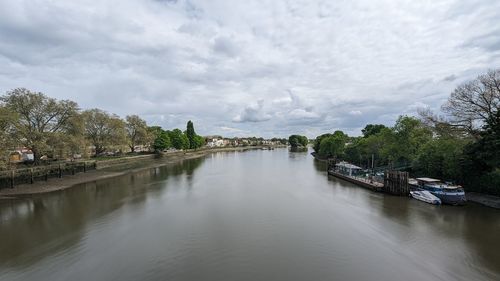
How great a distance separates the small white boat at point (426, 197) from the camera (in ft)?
76.2

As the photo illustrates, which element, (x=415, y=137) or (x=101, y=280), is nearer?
(x=101, y=280)

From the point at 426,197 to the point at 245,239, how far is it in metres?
17.6

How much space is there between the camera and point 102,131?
53.1 m

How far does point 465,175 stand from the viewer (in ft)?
83.3

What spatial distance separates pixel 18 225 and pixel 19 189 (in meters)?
12.4

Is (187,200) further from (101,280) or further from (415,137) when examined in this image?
(415,137)

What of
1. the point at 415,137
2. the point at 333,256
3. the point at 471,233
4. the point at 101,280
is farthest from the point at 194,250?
the point at 415,137

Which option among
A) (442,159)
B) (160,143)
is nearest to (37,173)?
(442,159)

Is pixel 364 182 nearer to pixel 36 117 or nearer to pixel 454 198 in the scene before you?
pixel 454 198

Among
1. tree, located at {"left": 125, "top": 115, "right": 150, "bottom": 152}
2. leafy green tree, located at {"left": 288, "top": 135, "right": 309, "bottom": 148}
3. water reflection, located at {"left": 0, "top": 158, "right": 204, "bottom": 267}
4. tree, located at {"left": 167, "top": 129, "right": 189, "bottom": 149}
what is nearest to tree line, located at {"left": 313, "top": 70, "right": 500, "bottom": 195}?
water reflection, located at {"left": 0, "top": 158, "right": 204, "bottom": 267}

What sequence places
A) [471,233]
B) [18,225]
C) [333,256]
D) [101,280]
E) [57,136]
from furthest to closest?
1. [57,136]
2. [18,225]
3. [471,233]
4. [333,256]
5. [101,280]

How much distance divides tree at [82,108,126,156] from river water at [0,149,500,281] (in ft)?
91.8

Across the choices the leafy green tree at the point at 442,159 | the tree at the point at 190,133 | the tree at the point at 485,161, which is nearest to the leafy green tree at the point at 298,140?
the tree at the point at 190,133

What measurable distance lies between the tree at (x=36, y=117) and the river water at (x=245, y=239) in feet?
32.9
